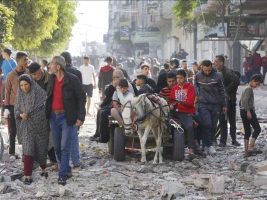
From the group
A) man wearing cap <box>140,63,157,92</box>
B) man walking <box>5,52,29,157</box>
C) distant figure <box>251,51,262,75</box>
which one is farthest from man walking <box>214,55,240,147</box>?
distant figure <box>251,51,262,75</box>

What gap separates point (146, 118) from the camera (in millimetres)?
10055

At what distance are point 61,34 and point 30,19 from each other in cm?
917

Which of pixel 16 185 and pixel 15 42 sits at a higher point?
pixel 15 42

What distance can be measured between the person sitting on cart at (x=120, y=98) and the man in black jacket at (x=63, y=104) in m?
1.81

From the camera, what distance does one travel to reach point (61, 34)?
102 ft

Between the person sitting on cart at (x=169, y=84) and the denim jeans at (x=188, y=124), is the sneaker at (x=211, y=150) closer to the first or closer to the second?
the denim jeans at (x=188, y=124)

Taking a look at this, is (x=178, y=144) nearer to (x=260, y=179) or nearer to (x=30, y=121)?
(x=260, y=179)

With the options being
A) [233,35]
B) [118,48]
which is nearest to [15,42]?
[233,35]

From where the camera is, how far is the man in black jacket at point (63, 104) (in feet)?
28.1

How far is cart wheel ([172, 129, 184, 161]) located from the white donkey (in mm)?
207

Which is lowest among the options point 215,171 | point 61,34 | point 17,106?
point 215,171

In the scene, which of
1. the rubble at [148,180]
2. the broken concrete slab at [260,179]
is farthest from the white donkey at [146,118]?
the broken concrete slab at [260,179]

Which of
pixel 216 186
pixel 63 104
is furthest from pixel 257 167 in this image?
pixel 63 104

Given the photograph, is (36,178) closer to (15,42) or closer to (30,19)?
(30,19)
